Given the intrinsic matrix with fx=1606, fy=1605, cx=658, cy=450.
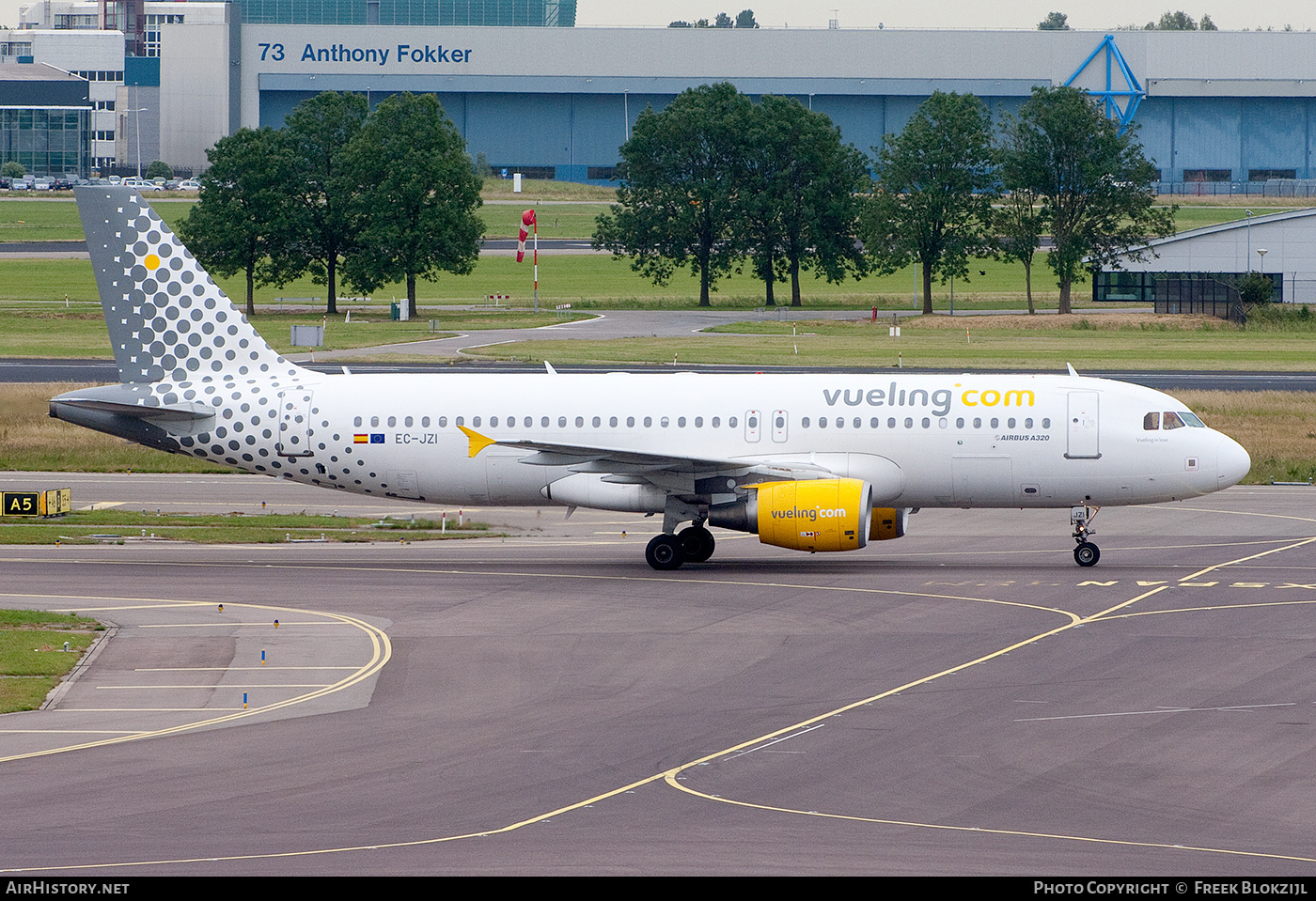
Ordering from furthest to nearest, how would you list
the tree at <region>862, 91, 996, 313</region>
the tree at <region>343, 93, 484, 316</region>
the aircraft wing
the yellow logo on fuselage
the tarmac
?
the tree at <region>862, 91, 996, 313</region>, the tree at <region>343, 93, 484, 316</region>, the yellow logo on fuselage, the aircraft wing, the tarmac

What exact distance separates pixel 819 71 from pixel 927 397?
155173mm

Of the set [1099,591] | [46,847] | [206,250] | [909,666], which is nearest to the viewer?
[46,847]

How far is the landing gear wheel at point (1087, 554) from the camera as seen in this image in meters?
36.7

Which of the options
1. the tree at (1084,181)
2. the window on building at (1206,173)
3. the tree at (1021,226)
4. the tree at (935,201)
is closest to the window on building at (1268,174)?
the window on building at (1206,173)

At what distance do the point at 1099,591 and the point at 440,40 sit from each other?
16533cm

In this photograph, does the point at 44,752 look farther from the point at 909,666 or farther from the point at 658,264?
the point at 658,264

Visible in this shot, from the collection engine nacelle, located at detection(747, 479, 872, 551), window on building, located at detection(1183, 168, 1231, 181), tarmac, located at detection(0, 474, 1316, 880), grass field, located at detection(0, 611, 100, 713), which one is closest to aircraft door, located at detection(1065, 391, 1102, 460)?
tarmac, located at detection(0, 474, 1316, 880)

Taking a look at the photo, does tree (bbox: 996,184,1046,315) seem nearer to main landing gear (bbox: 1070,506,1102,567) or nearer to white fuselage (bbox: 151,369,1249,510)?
main landing gear (bbox: 1070,506,1102,567)

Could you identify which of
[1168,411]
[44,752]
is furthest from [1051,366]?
[44,752]

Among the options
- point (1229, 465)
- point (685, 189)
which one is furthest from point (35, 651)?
point (685, 189)

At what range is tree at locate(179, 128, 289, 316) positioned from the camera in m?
110

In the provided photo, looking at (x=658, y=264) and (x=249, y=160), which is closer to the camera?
(x=249, y=160)

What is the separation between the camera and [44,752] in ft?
71.6

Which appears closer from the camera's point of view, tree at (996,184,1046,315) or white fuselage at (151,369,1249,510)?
white fuselage at (151,369,1249,510)
